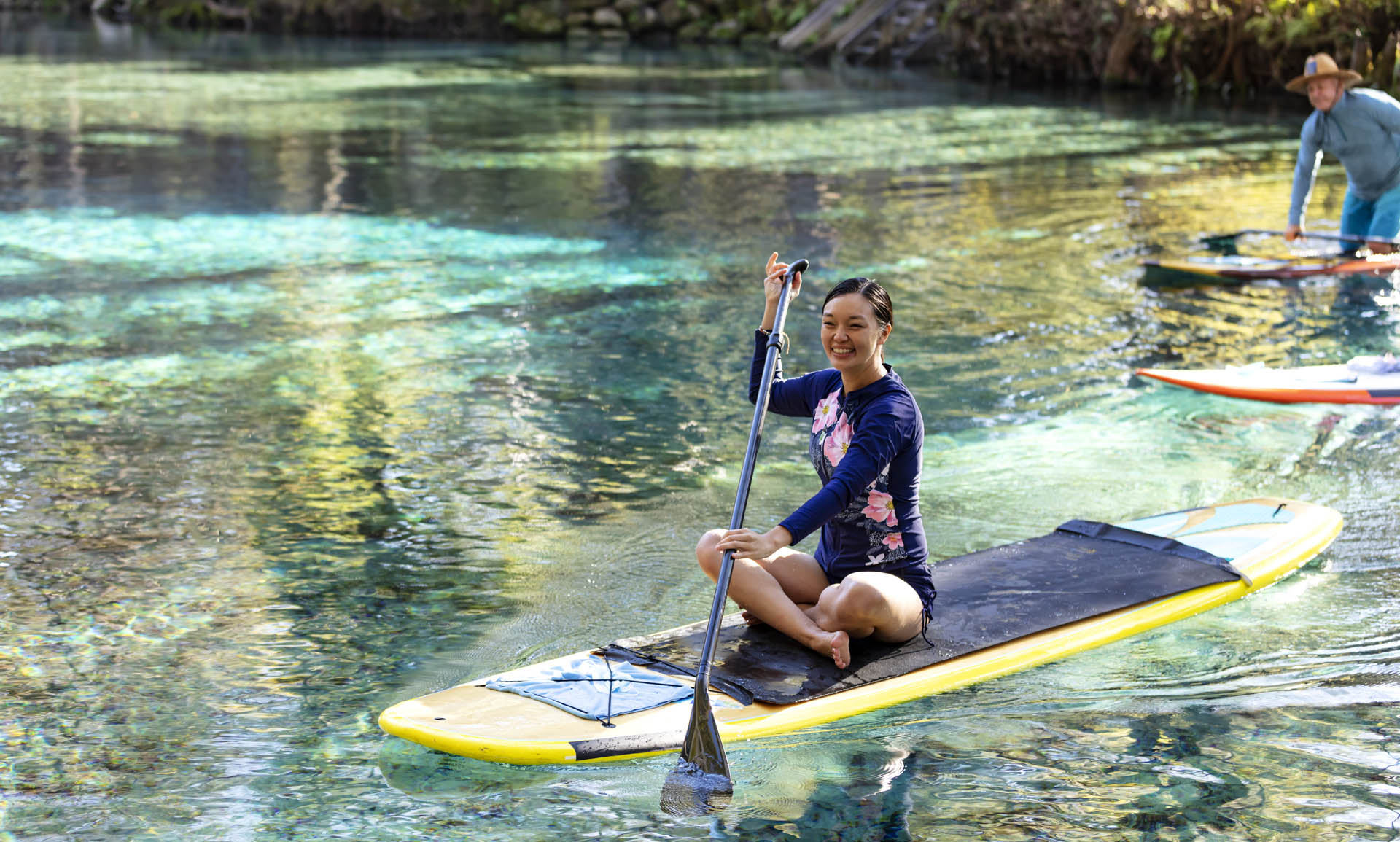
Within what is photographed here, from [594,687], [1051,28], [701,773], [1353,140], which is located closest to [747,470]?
[594,687]

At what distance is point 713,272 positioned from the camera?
37.7 ft

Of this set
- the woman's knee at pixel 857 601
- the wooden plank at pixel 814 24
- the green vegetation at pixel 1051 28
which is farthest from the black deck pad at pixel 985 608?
the wooden plank at pixel 814 24

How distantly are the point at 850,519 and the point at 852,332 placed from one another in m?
0.61

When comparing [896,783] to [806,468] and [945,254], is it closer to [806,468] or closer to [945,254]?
[806,468]

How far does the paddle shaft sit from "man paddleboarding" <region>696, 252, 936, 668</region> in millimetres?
39

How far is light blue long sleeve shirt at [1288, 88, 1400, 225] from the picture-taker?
30.9 ft

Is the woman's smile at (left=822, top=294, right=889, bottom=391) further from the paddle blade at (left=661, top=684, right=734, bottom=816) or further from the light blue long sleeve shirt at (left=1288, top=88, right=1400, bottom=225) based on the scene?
the light blue long sleeve shirt at (left=1288, top=88, right=1400, bottom=225)

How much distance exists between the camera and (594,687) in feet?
13.5

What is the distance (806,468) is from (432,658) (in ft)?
8.56

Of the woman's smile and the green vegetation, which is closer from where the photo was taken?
the woman's smile

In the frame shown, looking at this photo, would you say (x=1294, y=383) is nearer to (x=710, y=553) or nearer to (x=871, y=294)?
(x=871, y=294)

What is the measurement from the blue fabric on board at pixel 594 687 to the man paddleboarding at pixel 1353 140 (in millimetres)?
7034

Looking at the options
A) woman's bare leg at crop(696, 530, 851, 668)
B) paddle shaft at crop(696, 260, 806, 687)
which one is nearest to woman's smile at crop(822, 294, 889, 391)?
paddle shaft at crop(696, 260, 806, 687)

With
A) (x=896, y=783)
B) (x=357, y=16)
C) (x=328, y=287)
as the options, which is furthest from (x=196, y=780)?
(x=357, y=16)
